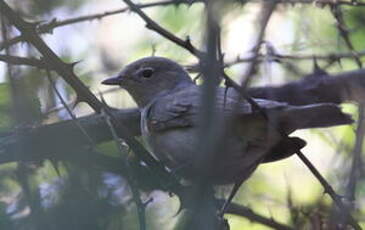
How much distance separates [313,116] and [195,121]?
723mm

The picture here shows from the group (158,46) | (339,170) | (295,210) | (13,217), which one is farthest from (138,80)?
(13,217)

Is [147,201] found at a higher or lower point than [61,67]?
lower

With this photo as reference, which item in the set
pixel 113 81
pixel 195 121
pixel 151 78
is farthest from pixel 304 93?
pixel 195 121

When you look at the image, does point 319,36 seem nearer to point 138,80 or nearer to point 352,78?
point 352,78

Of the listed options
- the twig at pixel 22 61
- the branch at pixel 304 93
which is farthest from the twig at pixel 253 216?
the twig at pixel 22 61

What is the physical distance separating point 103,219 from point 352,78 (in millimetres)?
3580

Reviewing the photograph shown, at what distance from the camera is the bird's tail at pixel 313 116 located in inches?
151

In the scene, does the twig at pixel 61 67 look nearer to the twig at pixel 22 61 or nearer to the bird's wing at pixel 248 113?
the twig at pixel 22 61

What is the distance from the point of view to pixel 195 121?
3645 millimetres

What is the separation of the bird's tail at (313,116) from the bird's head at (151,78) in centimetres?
186

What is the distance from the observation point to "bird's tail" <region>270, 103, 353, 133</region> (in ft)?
12.6

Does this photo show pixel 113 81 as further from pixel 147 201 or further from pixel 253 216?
pixel 147 201

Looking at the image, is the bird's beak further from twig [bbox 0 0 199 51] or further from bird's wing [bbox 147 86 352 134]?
twig [bbox 0 0 199 51]

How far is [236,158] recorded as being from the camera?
4484 millimetres
